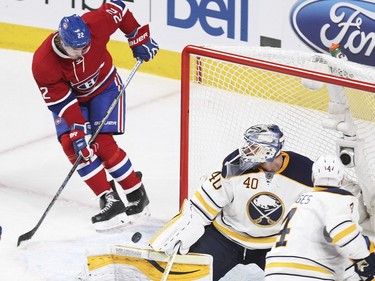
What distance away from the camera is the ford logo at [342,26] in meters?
5.87

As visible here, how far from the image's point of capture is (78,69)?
5.14 meters

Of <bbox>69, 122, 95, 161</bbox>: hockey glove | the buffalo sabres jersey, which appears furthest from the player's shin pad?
<bbox>69, 122, 95, 161</bbox>: hockey glove

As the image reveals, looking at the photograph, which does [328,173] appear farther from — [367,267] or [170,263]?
[170,263]

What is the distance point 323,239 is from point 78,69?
1586 mm

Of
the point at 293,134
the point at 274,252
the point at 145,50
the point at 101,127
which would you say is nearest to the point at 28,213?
the point at 101,127

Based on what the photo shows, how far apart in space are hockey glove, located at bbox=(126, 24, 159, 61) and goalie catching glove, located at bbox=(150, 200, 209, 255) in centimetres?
112

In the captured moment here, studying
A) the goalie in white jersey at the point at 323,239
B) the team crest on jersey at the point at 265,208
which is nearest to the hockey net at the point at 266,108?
the team crest on jersey at the point at 265,208

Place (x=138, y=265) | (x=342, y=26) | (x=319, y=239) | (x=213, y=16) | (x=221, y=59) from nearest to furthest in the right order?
(x=319, y=239) < (x=138, y=265) < (x=221, y=59) < (x=342, y=26) < (x=213, y=16)

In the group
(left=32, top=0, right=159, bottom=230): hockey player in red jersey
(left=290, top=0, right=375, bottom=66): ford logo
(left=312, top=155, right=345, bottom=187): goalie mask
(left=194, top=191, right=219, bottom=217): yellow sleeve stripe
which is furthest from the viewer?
(left=290, top=0, right=375, bottom=66): ford logo

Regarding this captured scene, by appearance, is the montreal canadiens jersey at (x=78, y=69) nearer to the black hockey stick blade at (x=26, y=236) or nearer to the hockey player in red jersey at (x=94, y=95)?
the hockey player in red jersey at (x=94, y=95)

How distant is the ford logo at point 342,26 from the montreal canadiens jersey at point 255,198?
1.57 m

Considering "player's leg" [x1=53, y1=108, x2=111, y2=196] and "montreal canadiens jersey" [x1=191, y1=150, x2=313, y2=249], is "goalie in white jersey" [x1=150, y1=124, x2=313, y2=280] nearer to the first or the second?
"montreal canadiens jersey" [x1=191, y1=150, x2=313, y2=249]

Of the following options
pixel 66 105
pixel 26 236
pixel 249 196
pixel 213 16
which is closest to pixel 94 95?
pixel 66 105

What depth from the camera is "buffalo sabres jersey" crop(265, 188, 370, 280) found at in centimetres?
391
